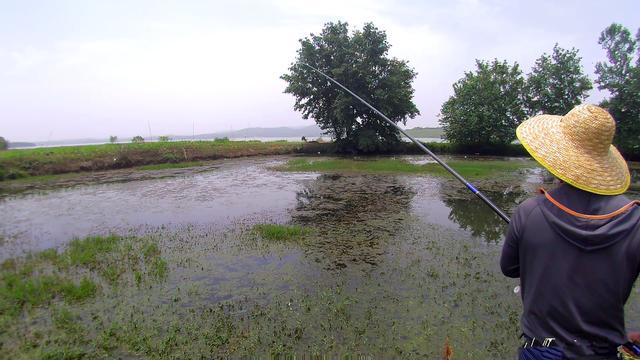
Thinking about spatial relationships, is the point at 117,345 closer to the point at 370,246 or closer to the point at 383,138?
the point at 370,246

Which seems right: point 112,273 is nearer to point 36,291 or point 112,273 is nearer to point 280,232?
point 36,291

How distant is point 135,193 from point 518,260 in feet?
58.4

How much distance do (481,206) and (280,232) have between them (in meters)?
8.18

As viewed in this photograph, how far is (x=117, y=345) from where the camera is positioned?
17.3ft

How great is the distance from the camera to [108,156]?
1048 inches

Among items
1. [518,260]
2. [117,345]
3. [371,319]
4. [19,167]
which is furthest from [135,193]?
[518,260]

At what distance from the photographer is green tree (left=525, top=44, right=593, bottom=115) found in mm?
31172

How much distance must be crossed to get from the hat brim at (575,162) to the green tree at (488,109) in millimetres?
33616

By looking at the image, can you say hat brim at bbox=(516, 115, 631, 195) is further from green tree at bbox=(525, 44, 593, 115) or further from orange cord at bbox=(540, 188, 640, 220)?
green tree at bbox=(525, 44, 593, 115)

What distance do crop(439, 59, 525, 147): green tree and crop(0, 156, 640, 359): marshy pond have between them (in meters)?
19.9

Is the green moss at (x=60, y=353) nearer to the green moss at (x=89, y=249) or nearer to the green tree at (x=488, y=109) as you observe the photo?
the green moss at (x=89, y=249)

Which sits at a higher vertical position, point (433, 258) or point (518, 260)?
point (518, 260)

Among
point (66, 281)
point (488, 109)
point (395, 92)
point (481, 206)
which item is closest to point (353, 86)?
point (395, 92)

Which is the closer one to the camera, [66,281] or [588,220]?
[588,220]
